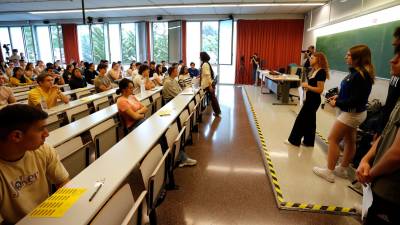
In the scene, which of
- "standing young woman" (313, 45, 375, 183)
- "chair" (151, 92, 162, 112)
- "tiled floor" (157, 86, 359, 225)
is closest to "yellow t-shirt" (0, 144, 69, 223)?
"tiled floor" (157, 86, 359, 225)

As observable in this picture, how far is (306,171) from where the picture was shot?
9.85ft

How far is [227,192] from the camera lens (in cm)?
262

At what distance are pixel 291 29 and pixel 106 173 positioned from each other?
11.1 meters

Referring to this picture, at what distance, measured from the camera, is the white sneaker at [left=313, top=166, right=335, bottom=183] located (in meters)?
2.73

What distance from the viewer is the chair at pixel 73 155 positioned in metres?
1.94

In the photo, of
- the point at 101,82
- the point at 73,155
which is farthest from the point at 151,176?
the point at 101,82

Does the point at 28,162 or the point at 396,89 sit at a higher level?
the point at 396,89

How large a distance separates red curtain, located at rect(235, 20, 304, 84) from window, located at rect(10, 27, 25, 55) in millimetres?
11364

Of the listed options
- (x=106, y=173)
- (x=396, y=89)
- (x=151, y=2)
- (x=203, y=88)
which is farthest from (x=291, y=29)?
(x=106, y=173)

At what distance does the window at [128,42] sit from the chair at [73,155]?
35.5 feet

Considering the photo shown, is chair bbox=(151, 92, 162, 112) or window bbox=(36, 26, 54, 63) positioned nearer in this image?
chair bbox=(151, 92, 162, 112)

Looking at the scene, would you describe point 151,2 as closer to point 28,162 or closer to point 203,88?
point 203,88

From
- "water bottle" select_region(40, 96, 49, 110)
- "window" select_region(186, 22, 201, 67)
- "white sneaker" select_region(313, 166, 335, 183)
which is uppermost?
"window" select_region(186, 22, 201, 67)

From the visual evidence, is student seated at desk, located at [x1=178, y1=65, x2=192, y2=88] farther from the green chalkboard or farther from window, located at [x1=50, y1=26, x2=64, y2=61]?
window, located at [x1=50, y1=26, x2=64, y2=61]
